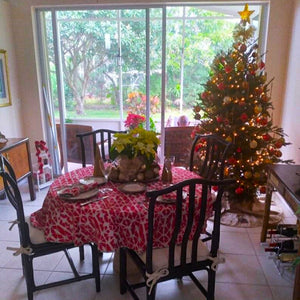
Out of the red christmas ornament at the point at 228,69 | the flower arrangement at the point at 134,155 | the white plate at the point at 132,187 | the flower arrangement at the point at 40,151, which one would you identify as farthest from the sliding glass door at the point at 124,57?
the white plate at the point at 132,187

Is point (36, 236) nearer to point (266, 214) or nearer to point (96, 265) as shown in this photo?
point (96, 265)

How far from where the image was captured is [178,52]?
4297mm

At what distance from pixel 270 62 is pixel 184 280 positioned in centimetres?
291

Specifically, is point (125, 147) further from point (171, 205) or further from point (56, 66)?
point (56, 66)

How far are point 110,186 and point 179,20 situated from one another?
320 centimetres

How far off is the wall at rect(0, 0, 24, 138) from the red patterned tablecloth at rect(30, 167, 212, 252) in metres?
2.40

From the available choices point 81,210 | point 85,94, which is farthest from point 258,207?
point 85,94

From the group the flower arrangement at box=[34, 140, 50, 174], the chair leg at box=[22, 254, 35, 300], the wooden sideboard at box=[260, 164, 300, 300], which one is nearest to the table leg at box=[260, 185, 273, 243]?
the wooden sideboard at box=[260, 164, 300, 300]

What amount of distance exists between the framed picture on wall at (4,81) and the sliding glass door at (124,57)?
1.67 feet

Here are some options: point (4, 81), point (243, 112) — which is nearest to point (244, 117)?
point (243, 112)

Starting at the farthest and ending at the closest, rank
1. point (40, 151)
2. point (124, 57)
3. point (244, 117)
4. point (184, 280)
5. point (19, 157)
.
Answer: point (124, 57) → point (40, 151) → point (19, 157) → point (244, 117) → point (184, 280)

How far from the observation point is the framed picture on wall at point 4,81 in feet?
12.0

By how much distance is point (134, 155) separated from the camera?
2.03 m

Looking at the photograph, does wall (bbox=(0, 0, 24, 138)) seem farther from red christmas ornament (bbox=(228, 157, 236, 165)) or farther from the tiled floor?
red christmas ornament (bbox=(228, 157, 236, 165))
